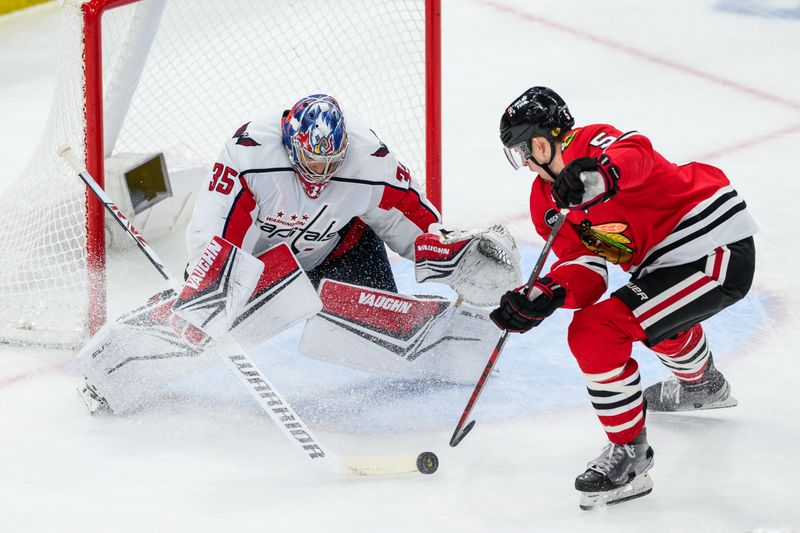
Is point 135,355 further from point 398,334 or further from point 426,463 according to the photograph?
point 426,463

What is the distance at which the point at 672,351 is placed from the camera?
2951 millimetres

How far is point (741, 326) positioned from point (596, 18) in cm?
263

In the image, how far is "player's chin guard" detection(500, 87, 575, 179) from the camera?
8.70 ft

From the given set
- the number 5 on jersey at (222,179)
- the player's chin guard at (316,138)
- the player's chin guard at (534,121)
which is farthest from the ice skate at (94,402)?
the player's chin guard at (534,121)

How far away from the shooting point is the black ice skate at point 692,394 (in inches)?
120

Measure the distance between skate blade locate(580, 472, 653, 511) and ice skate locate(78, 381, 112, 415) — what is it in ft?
4.00

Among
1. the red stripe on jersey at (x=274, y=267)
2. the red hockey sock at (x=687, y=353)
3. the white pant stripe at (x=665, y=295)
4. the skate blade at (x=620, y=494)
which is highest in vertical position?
the white pant stripe at (x=665, y=295)

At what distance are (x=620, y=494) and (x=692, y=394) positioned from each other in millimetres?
471

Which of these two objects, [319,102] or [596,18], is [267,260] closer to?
[319,102]

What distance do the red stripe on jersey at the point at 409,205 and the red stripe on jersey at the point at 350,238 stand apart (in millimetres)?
151

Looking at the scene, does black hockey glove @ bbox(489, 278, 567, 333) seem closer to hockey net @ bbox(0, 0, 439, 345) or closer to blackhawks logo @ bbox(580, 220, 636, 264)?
blackhawks logo @ bbox(580, 220, 636, 264)

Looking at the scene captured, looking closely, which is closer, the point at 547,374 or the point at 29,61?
the point at 547,374

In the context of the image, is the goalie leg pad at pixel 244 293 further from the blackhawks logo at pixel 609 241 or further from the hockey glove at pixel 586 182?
the hockey glove at pixel 586 182

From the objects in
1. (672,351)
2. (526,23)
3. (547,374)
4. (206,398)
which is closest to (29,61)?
(526,23)
